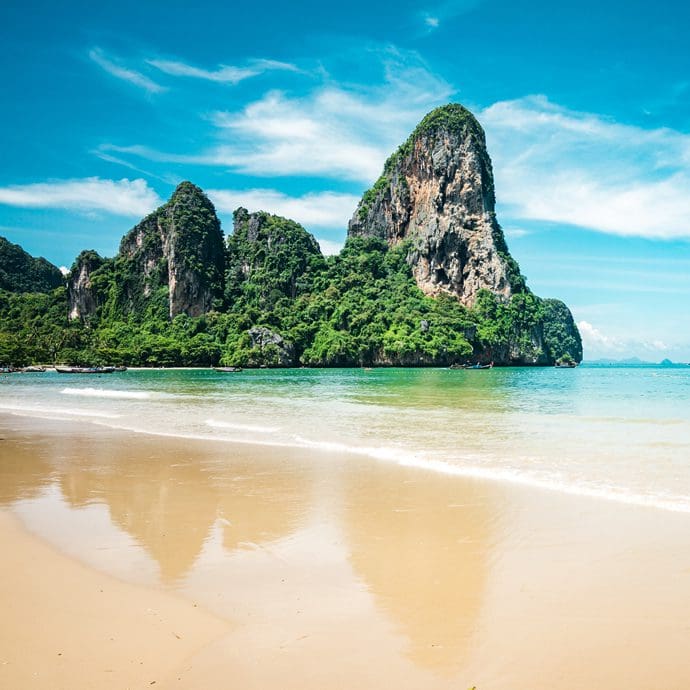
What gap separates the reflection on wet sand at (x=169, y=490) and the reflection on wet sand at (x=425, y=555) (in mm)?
921

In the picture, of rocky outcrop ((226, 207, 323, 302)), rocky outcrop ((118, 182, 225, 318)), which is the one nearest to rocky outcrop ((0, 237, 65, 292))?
rocky outcrop ((118, 182, 225, 318))

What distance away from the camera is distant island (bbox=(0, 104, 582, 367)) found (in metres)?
92.5

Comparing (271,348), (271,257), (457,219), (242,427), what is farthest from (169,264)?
(242,427)

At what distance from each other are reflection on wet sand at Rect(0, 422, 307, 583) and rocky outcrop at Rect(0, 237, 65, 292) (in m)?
139

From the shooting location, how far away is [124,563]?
181 inches

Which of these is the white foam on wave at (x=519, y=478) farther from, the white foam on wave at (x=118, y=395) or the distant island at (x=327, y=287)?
the distant island at (x=327, y=287)

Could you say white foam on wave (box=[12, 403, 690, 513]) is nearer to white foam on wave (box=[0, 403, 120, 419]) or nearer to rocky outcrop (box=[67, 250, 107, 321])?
white foam on wave (box=[0, 403, 120, 419])

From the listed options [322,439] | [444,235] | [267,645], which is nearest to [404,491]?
[267,645]

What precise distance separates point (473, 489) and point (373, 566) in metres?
3.01

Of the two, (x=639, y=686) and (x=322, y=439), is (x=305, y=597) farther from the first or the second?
(x=322, y=439)

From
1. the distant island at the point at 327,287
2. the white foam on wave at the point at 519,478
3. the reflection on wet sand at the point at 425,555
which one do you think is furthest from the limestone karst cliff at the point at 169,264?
the reflection on wet sand at the point at 425,555

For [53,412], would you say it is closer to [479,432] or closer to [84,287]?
[479,432]

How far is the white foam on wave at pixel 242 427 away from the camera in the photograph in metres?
13.8

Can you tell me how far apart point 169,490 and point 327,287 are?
106672 millimetres
